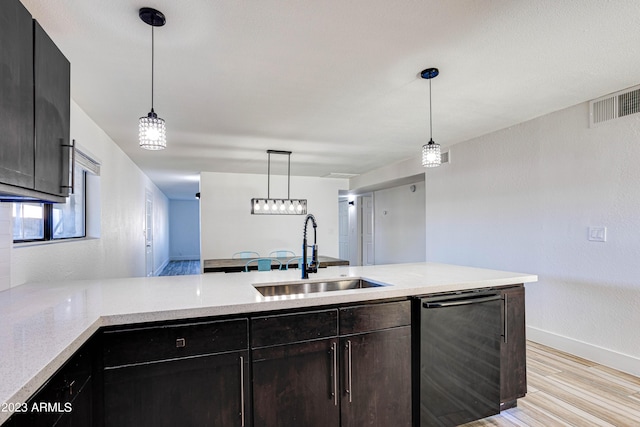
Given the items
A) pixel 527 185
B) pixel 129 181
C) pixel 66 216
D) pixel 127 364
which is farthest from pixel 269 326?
pixel 129 181

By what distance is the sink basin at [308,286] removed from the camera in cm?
216

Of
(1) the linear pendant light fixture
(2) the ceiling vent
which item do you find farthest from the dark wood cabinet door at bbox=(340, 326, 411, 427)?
(1) the linear pendant light fixture

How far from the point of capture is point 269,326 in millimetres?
1603

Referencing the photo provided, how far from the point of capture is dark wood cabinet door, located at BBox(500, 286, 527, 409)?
7.16ft

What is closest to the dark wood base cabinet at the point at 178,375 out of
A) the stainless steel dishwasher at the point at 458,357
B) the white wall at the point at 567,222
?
the stainless steel dishwasher at the point at 458,357

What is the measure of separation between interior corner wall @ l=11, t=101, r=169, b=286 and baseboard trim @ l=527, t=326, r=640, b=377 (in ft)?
15.0

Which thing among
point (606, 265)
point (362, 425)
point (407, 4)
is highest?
point (407, 4)

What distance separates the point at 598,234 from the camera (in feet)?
9.86

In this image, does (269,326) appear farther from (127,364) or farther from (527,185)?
(527,185)

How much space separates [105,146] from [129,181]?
1.41m

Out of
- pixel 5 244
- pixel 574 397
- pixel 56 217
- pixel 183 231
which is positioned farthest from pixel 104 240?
pixel 183 231

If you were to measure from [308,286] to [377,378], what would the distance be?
2.34 ft

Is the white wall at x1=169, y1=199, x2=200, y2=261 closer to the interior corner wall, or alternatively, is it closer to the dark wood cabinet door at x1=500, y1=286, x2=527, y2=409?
the interior corner wall

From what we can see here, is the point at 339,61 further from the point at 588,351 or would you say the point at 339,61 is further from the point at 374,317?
the point at 588,351
